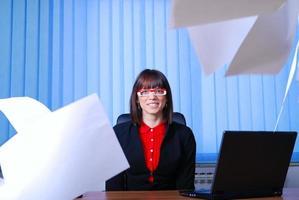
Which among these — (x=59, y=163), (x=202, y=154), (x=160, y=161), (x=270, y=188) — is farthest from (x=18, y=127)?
(x=202, y=154)

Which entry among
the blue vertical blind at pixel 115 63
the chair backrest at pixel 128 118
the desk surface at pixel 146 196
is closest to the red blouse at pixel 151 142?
the chair backrest at pixel 128 118

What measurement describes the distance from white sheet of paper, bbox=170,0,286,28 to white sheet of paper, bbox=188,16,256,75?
29 mm

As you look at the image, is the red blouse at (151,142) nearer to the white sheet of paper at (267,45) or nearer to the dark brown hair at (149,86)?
the dark brown hair at (149,86)

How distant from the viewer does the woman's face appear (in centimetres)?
180

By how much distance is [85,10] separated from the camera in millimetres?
2463

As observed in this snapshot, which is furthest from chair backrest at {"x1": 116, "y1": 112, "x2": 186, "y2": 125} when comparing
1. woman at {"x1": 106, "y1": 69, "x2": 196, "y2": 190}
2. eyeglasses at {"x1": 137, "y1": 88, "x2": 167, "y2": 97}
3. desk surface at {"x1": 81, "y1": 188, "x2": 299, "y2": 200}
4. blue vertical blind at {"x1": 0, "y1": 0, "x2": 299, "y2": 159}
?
desk surface at {"x1": 81, "y1": 188, "x2": 299, "y2": 200}

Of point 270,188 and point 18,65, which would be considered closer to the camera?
point 270,188

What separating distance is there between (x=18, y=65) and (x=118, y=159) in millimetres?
2346

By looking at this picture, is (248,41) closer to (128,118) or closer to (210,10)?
(210,10)

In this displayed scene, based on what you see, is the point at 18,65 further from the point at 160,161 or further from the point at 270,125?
the point at 270,125

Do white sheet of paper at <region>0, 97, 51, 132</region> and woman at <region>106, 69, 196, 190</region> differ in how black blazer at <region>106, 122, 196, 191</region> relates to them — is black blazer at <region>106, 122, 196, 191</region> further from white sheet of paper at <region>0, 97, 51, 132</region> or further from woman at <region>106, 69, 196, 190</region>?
white sheet of paper at <region>0, 97, 51, 132</region>

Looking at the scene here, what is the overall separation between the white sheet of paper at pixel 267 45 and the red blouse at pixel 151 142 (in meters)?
1.53

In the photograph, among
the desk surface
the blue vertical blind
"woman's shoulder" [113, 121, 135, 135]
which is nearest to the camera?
the desk surface

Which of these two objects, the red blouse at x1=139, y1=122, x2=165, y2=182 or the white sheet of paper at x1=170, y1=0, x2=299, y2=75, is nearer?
the white sheet of paper at x1=170, y1=0, x2=299, y2=75
